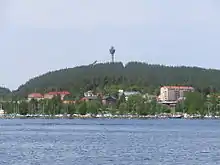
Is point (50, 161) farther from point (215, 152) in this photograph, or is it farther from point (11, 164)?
point (215, 152)

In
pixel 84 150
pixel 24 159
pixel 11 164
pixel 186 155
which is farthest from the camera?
pixel 84 150

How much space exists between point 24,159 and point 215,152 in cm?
1450

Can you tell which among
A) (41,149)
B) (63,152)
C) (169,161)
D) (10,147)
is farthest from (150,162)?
(10,147)

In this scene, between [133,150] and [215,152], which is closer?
[215,152]

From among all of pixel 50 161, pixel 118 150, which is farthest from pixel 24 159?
pixel 118 150

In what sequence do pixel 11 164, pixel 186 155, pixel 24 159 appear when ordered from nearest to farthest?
pixel 11 164, pixel 24 159, pixel 186 155

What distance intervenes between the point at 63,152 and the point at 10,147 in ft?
24.9

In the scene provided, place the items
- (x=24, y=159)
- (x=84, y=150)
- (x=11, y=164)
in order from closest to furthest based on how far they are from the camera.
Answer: (x=11, y=164), (x=24, y=159), (x=84, y=150)

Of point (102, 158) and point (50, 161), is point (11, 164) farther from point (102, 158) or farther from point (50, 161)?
point (102, 158)

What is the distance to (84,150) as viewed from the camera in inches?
2263

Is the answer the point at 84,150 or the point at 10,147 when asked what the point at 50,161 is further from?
the point at 10,147

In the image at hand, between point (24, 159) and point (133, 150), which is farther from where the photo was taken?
point (133, 150)

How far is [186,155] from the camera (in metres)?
52.1

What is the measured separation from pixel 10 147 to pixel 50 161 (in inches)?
577
